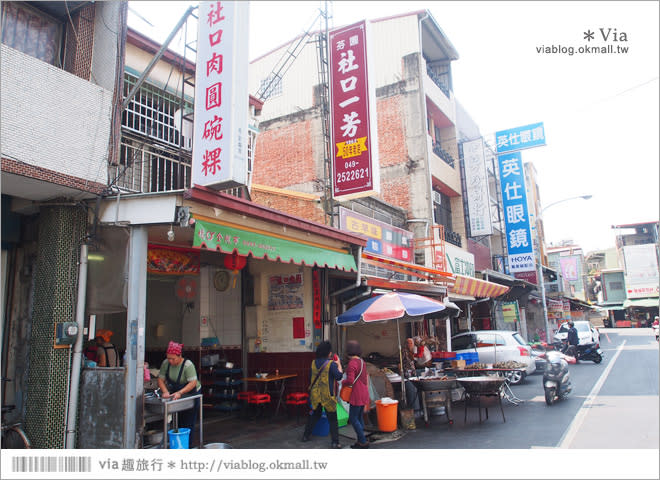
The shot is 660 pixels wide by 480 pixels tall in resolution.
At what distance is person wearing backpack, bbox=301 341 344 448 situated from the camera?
7438 millimetres

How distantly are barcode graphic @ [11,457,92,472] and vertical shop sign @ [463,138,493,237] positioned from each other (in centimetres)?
2004

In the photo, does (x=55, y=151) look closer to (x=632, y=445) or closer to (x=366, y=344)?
(x=632, y=445)

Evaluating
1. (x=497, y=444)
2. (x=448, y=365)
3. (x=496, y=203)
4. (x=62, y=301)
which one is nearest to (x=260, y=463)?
(x=62, y=301)

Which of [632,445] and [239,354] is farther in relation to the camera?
[239,354]

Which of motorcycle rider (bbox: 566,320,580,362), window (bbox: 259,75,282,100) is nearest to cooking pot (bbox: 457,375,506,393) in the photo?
motorcycle rider (bbox: 566,320,580,362)

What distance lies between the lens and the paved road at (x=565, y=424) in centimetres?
698

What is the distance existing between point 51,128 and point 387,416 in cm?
706

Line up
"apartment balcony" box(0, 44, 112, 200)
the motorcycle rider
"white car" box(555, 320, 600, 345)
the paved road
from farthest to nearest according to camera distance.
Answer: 1. "white car" box(555, 320, 600, 345)
2. the motorcycle rider
3. the paved road
4. "apartment balcony" box(0, 44, 112, 200)

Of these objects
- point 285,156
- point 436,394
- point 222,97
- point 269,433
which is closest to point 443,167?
point 285,156

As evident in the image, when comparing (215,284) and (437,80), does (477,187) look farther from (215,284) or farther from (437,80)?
(215,284)

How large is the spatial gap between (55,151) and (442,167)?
16.6m

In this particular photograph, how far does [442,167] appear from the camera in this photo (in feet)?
66.5

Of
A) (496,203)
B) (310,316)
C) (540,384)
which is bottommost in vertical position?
(540,384)

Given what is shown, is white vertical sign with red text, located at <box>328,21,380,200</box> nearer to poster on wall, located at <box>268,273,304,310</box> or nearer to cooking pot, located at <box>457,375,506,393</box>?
poster on wall, located at <box>268,273,304,310</box>
